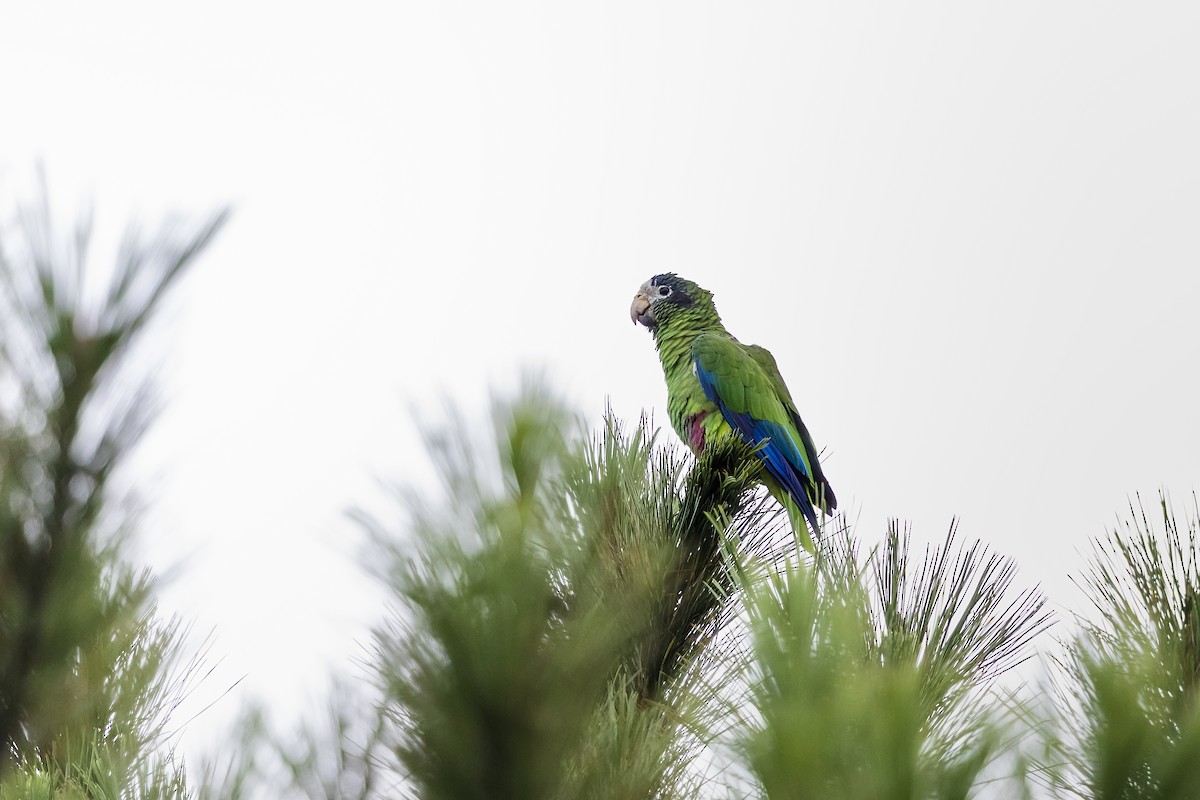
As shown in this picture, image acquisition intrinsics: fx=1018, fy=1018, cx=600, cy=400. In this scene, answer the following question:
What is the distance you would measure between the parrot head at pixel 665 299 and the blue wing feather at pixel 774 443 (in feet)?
2.54

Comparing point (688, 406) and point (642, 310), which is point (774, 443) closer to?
point (688, 406)

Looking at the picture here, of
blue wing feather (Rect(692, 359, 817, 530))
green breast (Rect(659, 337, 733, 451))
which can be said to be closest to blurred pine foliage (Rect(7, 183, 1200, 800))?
blue wing feather (Rect(692, 359, 817, 530))

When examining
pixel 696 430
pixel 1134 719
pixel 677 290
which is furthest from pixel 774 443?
pixel 1134 719

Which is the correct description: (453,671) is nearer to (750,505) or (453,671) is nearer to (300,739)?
(300,739)

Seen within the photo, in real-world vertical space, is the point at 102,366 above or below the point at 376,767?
above

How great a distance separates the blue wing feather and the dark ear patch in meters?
0.78

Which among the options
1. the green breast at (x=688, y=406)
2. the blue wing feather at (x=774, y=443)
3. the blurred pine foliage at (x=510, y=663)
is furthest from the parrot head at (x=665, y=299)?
the blurred pine foliage at (x=510, y=663)

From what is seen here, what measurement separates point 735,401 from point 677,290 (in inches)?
48.8

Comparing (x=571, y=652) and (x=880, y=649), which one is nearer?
(x=571, y=652)

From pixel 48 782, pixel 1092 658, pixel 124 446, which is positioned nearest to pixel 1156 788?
pixel 1092 658

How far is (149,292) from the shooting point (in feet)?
3.84

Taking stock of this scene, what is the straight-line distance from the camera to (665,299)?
629cm

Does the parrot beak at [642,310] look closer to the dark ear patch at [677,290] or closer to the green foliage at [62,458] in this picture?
the dark ear patch at [677,290]

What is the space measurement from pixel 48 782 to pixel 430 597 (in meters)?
1.12
